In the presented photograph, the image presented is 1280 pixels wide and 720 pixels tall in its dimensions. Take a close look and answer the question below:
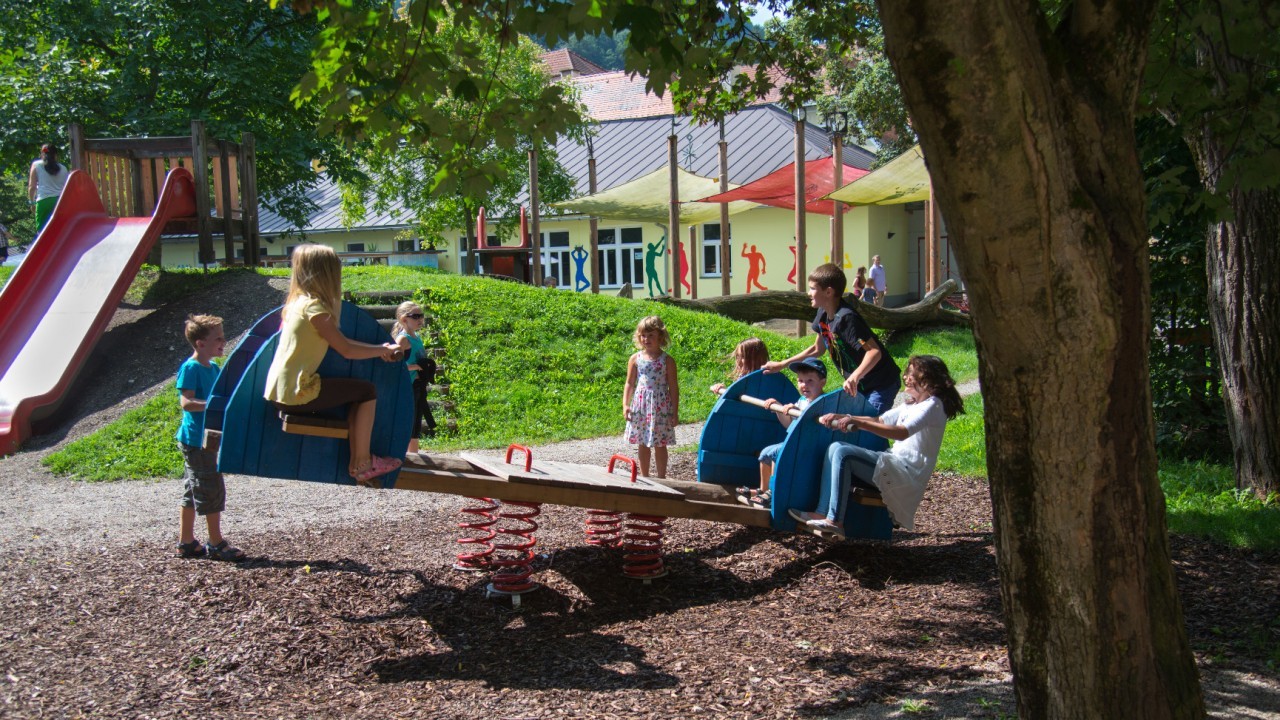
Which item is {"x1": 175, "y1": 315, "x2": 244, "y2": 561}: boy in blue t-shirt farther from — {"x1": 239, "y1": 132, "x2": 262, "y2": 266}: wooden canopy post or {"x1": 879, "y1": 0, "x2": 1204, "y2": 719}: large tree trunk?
{"x1": 239, "y1": 132, "x2": 262, "y2": 266}: wooden canopy post

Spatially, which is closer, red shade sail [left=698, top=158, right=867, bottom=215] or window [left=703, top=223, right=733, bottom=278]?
Answer: red shade sail [left=698, top=158, right=867, bottom=215]

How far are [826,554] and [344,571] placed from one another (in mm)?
2930

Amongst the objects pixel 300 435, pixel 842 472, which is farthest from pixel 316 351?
pixel 842 472

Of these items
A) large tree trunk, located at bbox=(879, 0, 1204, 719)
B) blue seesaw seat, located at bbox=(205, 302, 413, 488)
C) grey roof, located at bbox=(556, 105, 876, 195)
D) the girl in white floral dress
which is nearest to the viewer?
large tree trunk, located at bbox=(879, 0, 1204, 719)

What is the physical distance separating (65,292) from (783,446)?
10.6 meters

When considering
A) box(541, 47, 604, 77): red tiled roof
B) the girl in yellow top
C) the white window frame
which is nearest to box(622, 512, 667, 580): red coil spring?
the girl in yellow top

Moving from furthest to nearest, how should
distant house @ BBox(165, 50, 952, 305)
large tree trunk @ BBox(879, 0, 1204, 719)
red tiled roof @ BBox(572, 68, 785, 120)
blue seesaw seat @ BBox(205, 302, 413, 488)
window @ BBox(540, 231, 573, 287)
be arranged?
red tiled roof @ BBox(572, 68, 785, 120)
window @ BBox(540, 231, 573, 287)
distant house @ BBox(165, 50, 952, 305)
blue seesaw seat @ BBox(205, 302, 413, 488)
large tree trunk @ BBox(879, 0, 1204, 719)

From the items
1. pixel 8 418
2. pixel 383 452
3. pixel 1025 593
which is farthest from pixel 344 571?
pixel 8 418

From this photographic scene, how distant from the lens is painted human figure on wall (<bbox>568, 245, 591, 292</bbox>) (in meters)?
34.6

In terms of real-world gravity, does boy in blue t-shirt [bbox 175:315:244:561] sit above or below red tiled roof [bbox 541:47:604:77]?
below

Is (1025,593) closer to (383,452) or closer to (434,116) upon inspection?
(383,452)

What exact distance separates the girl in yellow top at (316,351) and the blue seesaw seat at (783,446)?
237 cm

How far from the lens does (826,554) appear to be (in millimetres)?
6469

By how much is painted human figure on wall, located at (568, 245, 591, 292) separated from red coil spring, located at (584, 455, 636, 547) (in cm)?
2802
